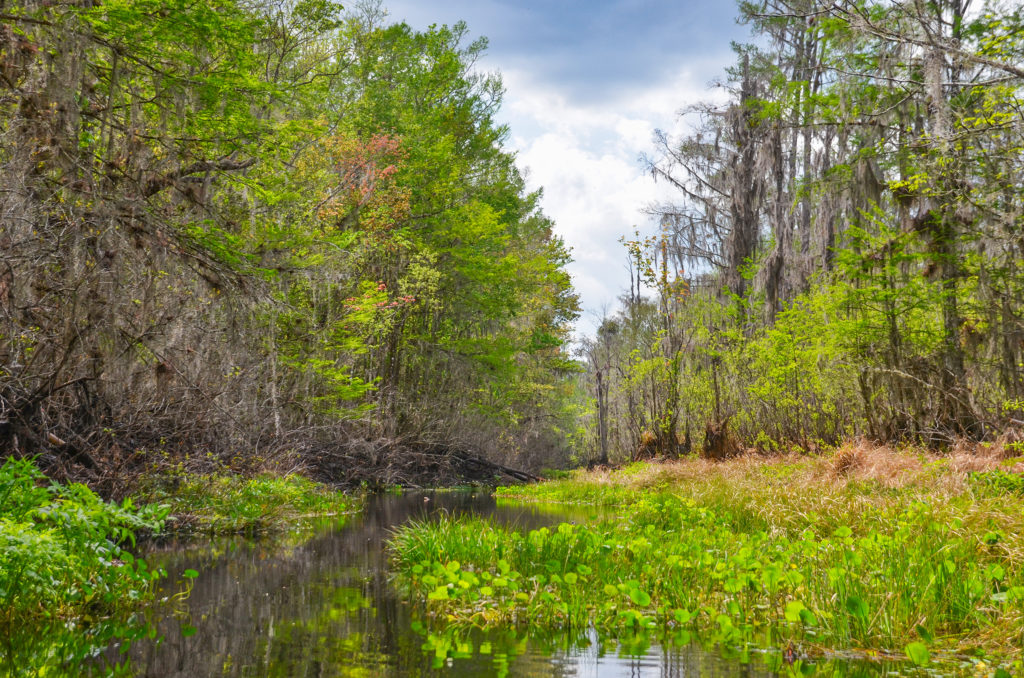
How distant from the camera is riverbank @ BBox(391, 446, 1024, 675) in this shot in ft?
14.0

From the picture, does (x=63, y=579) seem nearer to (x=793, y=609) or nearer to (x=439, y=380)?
(x=793, y=609)

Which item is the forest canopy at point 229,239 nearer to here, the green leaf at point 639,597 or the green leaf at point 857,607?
the green leaf at point 639,597

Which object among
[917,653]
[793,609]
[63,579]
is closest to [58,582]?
[63,579]

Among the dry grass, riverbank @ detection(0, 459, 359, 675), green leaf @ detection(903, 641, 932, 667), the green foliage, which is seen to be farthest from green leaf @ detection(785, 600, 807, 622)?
the green foliage

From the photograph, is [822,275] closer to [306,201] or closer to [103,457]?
[306,201]

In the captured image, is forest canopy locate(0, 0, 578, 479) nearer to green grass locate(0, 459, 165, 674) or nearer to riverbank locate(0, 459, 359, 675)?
riverbank locate(0, 459, 359, 675)

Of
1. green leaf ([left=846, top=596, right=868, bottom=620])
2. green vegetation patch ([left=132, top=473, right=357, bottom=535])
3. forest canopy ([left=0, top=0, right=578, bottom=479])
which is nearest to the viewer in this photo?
green leaf ([left=846, top=596, right=868, bottom=620])

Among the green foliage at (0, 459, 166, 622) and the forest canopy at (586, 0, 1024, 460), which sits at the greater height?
the forest canopy at (586, 0, 1024, 460)

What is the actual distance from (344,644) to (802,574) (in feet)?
10.8

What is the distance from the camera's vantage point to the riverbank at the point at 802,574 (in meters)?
4.25

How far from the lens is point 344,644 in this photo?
14.8 feet

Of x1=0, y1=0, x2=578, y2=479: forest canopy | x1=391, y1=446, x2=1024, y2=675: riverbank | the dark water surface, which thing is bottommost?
the dark water surface

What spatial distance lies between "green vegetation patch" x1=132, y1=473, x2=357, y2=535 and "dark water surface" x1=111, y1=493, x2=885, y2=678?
8.14 ft

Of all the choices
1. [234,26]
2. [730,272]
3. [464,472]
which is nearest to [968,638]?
[234,26]
